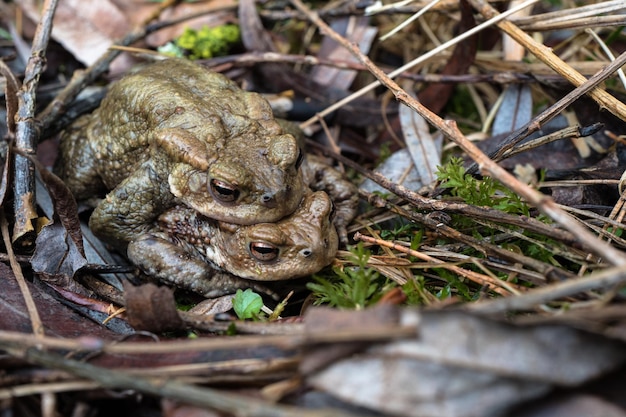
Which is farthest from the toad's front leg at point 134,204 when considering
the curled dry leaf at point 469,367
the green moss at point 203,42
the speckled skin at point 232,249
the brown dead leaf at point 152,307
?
the curled dry leaf at point 469,367

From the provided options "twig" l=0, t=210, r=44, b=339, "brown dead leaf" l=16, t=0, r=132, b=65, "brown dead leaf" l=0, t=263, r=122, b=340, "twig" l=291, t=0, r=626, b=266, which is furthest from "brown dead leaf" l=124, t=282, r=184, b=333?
"brown dead leaf" l=16, t=0, r=132, b=65

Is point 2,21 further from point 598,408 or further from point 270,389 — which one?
point 598,408

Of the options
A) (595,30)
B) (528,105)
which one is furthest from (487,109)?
(595,30)

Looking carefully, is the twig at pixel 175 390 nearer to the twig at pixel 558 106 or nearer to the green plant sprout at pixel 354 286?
the green plant sprout at pixel 354 286

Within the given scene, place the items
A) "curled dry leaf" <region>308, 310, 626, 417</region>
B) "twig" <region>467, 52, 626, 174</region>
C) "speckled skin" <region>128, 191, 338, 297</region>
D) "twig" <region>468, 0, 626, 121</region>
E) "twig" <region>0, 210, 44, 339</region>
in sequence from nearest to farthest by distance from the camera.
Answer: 1. "curled dry leaf" <region>308, 310, 626, 417</region>
2. "twig" <region>0, 210, 44, 339</region>
3. "speckled skin" <region>128, 191, 338, 297</region>
4. "twig" <region>467, 52, 626, 174</region>
5. "twig" <region>468, 0, 626, 121</region>

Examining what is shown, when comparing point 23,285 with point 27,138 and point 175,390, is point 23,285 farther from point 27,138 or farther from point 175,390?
point 175,390

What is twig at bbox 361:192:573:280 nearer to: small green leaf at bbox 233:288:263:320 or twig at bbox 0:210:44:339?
small green leaf at bbox 233:288:263:320
